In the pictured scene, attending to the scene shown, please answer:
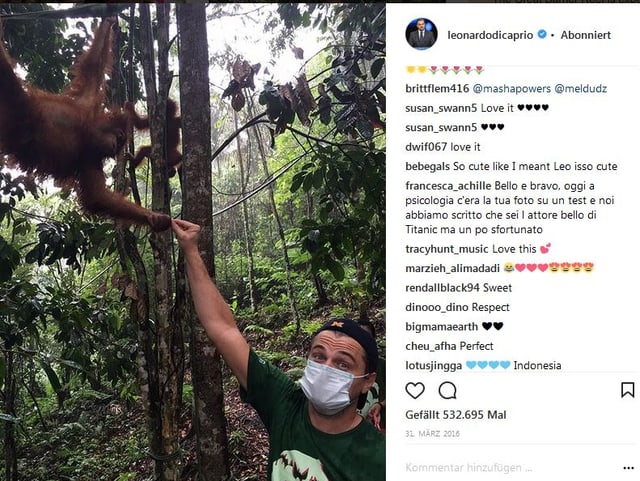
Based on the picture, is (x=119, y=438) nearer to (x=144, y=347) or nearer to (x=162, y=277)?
(x=144, y=347)

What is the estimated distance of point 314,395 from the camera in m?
0.93

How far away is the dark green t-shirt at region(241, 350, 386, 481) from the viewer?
878mm

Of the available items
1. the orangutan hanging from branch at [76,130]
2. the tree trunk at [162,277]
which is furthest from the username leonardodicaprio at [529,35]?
the orangutan hanging from branch at [76,130]

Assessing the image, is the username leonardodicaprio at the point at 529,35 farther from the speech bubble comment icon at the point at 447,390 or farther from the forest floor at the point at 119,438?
the forest floor at the point at 119,438

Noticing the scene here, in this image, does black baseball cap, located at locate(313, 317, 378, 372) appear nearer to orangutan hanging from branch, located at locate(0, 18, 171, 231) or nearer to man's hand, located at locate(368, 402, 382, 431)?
man's hand, located at locate(368, 402, 382, 431)

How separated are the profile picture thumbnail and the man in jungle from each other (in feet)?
1.84

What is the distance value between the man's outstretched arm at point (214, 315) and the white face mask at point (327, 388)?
0.14 m

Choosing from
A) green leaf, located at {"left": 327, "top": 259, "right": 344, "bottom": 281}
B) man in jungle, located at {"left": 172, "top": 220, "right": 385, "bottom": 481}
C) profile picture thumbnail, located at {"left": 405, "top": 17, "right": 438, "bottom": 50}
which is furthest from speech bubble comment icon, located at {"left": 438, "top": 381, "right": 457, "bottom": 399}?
green leaf, located at {"left": 327, "top": 259, "right": 344, "bottom": 281}

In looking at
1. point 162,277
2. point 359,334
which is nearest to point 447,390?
point 359,334

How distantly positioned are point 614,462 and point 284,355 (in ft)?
5.23

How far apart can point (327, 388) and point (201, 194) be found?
609 mm

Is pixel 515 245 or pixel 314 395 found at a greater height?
pixel 515 245

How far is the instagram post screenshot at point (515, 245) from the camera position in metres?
0.76

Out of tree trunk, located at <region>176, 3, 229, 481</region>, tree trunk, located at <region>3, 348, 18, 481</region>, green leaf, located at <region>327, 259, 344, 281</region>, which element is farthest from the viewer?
tree trunk, located at <region>3, 348, 18, 481</region>
